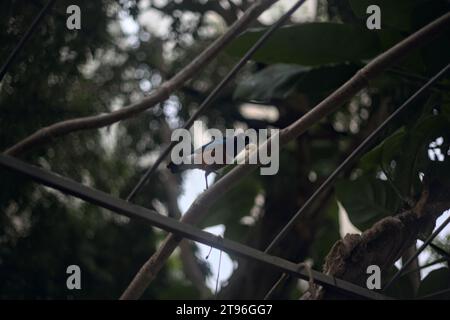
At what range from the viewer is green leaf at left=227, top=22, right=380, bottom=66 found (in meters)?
3.62

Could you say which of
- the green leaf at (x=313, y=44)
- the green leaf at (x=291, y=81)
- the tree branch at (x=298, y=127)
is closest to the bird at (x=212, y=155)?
the tree branch at (x=298, y=127)

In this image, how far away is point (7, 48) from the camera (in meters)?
3.79

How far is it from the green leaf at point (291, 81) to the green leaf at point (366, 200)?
1.84ft

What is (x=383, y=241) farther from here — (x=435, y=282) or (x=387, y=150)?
(x=435, y=282)

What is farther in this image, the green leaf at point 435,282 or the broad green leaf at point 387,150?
the green leaf at point 435,282

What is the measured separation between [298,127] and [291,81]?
53.0 inches

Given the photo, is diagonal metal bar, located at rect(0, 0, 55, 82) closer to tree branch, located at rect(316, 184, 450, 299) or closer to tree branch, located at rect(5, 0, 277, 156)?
tree branch, located at rect(5, 0, 277, 156)

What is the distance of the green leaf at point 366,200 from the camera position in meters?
3.59

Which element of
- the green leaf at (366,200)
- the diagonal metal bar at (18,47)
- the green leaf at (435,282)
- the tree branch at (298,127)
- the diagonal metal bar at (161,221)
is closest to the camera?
the diagonal metal bar at (161,221)

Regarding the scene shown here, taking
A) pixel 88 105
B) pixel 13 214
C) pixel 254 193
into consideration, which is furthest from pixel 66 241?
pixel 254 193

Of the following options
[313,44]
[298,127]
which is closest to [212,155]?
[298,127]

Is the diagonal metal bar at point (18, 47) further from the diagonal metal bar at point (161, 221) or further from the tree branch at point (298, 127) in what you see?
the tree branch at point (298, 127)

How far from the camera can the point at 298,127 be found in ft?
9.24

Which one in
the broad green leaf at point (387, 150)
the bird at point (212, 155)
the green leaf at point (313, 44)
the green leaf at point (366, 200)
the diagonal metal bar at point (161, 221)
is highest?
the green leaf at point (313, 44)
